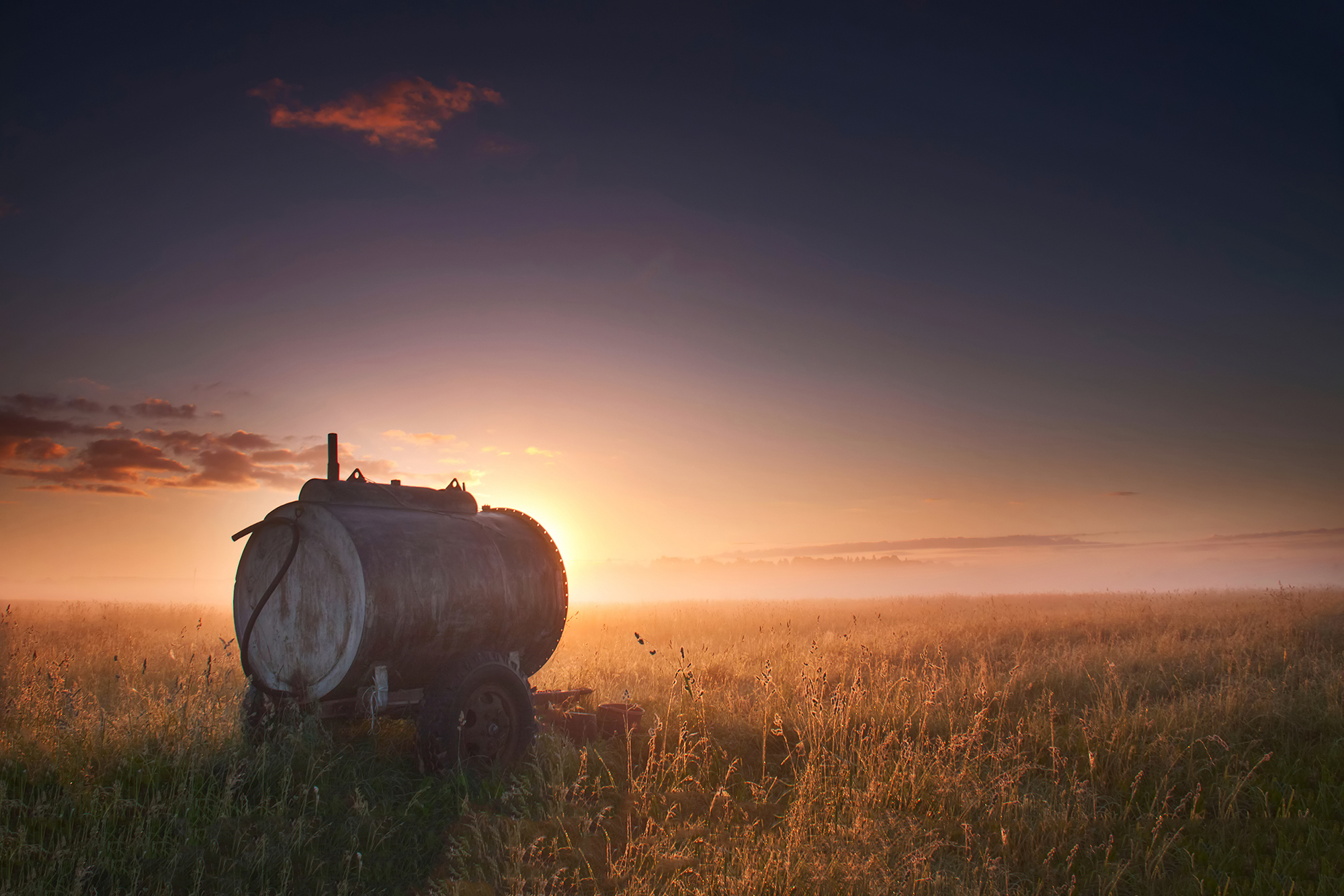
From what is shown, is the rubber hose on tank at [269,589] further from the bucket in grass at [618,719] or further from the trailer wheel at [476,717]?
the bucket in grass at [618,719]

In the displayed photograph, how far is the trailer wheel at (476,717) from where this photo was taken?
6215 millimetres

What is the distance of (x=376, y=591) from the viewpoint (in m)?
6.34

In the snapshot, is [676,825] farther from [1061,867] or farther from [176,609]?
[176,609]

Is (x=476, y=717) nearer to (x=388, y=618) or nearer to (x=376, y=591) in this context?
(x=388, y=618)

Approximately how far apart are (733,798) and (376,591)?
3.61 m

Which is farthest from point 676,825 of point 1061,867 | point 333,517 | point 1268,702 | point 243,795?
point 1268,702

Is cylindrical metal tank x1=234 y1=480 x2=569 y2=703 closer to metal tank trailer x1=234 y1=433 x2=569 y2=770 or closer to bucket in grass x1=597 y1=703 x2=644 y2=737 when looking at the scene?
metal tank trailer x1=234 y1=433 x2=569 y2=770

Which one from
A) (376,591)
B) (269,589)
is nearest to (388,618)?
(376,591)

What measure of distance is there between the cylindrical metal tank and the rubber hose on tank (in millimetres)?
27

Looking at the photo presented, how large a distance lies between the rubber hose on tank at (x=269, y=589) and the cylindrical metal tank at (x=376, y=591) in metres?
0.03

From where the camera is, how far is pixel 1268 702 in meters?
7.70

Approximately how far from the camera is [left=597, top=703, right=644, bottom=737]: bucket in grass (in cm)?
748

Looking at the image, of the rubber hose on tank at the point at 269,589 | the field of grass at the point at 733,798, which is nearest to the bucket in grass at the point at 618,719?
the field of grass at the point at 733,798

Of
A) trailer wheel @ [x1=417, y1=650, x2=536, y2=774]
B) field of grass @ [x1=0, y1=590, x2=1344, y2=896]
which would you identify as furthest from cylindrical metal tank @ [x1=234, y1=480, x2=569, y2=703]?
field of grass @ [x1=0, y1=590, x2=1344, y2=896]
